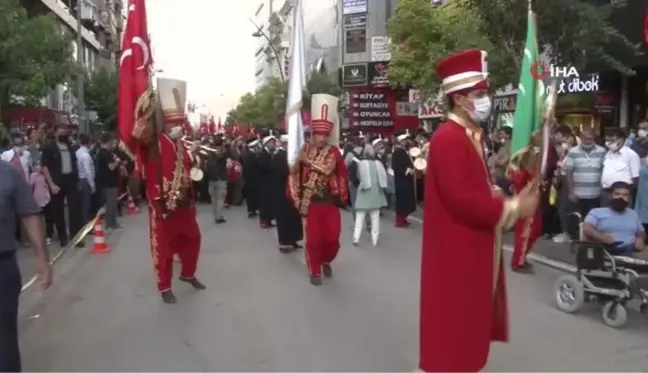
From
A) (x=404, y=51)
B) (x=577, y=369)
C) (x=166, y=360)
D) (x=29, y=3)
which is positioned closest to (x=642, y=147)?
(x=577, y=369)

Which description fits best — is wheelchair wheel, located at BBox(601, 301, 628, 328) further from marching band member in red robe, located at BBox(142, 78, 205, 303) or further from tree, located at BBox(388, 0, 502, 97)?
tree, located at BBox(388, 0, 502, 97)

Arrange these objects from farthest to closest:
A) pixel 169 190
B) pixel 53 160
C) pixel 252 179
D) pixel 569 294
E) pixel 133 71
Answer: pixel 252 179 < pixel 53 160 < pixel 169 190 < pixel 133 71 < pixel 569 294

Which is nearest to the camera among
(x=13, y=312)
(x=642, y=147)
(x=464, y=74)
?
(x=464, y=74)

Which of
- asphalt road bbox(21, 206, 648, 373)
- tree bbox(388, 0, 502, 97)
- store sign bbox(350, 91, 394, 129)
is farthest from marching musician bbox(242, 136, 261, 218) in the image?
store sign bbox(350, 91, 394, 129)

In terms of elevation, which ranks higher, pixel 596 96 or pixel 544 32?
pixel 544 32

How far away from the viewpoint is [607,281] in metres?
8.48

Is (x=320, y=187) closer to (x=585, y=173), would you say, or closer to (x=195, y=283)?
(x=195, y=283)

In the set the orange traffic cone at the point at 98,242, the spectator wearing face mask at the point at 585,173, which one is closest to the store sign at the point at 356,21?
the orange traffic cone at the point at 98,242

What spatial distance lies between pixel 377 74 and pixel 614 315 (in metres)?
39.4

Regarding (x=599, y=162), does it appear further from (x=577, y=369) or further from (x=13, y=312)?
(x=13, y=312)

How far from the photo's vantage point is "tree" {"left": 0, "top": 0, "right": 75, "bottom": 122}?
23.9 meters

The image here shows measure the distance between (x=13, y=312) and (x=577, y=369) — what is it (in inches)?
161

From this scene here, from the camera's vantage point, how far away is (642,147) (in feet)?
45.6

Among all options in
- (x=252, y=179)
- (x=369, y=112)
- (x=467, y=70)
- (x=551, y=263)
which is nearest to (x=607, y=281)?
(x=551, y=263)
